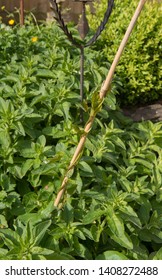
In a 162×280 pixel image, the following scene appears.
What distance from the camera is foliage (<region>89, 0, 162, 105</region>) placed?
176 inches

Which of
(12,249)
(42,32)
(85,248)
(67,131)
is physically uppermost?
(42,32)

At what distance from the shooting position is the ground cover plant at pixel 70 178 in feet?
7.33

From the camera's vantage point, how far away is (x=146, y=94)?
4.68 metres

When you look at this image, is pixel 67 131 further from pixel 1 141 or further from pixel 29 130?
pixel 1 141

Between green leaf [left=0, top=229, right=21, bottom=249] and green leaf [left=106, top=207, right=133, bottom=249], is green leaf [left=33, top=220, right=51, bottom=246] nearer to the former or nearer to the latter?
green leaf [left=0, top=229, right=21, bottom=249]

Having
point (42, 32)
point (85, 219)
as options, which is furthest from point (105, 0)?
point (85, 219)

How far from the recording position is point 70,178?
8.07 feet

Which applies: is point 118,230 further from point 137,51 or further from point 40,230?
point 137,51

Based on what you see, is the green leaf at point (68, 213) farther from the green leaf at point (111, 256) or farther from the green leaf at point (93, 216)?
the green leaf at point (111, 256)

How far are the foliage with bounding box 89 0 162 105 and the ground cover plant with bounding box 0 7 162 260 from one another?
3.19 feet

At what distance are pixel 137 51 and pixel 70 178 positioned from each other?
2.36 metres

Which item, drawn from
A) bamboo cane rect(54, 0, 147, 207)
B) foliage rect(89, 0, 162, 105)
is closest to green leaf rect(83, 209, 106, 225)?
bamboo cane rect(54, 0, 147, 207)

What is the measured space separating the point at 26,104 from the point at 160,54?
213cm

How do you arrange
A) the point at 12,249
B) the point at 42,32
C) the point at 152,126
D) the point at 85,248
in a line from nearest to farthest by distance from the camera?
the point at 12,249, the point at 85,248, the point at 152,126, the point at 42,32
